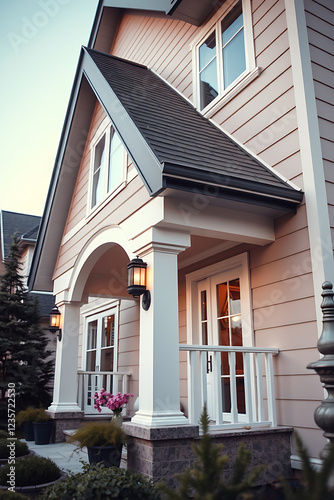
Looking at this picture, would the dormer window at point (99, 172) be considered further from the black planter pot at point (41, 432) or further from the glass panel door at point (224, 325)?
the black planter pot at point (41, 432)

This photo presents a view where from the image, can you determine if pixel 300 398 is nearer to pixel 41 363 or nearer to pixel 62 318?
pixel 62 318

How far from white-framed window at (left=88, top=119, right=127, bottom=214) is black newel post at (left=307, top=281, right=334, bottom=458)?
349 cm

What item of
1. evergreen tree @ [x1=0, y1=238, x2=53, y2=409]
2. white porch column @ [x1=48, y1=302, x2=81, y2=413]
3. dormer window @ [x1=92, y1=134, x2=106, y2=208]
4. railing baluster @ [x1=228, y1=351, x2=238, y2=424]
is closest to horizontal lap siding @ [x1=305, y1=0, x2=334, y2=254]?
railing baluster @ [x1=228, y1=351, x2=238, y2=424]

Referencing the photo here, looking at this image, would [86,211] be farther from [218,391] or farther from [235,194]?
[218,391]

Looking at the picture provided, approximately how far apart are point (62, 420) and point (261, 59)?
5884 millimetres

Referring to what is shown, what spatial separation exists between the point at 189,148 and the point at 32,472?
3.53m

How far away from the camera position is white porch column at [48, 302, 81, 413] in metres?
6.89

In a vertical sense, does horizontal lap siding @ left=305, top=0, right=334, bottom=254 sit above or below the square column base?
above

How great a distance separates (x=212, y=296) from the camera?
6.05 metres

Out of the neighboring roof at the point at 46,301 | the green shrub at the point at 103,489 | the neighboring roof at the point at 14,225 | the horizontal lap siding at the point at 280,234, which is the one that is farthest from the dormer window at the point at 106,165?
the neighboring roof at the point at 14,225

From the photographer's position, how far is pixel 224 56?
19.9 ft

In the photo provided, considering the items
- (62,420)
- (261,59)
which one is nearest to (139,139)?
(261,59)

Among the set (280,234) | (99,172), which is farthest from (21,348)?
(280,234)

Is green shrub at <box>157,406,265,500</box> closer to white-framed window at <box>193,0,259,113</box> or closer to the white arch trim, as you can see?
the white arch trim
